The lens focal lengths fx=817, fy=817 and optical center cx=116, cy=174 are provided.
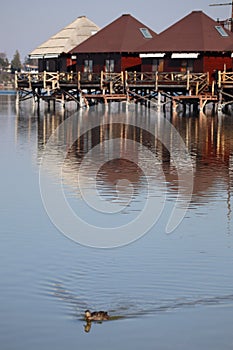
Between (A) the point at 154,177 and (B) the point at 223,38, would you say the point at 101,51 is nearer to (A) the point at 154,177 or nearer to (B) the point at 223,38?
(B) the point at 223,38

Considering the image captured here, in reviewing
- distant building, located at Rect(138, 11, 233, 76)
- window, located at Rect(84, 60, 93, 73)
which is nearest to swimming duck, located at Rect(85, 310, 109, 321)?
distant building, located at Rect(138, 11, 233, 76)

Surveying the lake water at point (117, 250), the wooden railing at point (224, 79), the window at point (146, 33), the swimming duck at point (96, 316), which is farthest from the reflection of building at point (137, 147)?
the window at point (146, 33)

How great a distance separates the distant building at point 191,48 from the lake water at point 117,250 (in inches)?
986

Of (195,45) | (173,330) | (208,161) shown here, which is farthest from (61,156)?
(195,45)

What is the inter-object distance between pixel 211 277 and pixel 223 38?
4184 cm

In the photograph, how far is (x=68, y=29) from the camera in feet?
207

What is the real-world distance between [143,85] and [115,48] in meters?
5.68

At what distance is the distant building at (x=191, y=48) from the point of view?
49969mm

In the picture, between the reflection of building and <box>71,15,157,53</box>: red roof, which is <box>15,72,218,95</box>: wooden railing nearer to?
<box>71,15,157,53</box>: red roof

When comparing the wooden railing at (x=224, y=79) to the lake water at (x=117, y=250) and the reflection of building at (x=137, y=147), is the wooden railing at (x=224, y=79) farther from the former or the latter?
the lake water at (x=117, y=250)

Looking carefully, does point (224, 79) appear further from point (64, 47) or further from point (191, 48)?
point (64, 47)

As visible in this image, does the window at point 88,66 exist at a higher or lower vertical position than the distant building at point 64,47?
lower

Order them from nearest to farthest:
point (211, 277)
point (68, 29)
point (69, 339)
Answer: point (69, 339) → point (211, 277) → point (68, 29)

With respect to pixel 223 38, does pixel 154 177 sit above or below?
below
